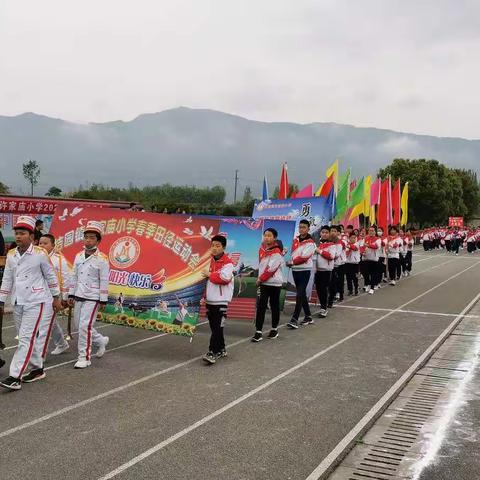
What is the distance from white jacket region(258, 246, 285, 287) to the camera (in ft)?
30.6

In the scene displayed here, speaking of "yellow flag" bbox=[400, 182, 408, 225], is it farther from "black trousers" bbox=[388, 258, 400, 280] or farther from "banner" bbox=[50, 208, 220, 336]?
"banner" bbox=[50, 208, 220, 336]

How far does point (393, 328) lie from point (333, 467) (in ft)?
20.3

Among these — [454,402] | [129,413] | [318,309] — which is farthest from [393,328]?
[129,413]

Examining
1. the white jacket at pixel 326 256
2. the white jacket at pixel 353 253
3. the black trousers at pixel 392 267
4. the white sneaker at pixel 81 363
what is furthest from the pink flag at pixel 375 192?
the white sneaker at pixel 81 363

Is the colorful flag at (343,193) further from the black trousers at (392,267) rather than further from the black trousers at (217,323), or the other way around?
the black trousers at (217,323)

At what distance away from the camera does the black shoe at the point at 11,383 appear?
632 cm

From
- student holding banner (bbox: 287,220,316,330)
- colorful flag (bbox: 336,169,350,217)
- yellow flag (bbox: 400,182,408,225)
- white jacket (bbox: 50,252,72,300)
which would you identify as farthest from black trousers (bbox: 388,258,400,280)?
white jacket (bbox: 50,252,72,300)

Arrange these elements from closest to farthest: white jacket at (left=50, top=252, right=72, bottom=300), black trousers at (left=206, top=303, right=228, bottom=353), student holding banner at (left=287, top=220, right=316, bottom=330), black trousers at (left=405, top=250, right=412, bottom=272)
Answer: black trousers at (left=206, top=303, right=228, bottom=353) → white jacket at (left=50, top=252, right=72, bottom=300) → student holding banner at (left=287, top=220, right=316, bottom=330) → black trousers at (left=405, top=250, right=412, bottom=272)

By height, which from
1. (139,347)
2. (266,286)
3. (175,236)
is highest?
(175,236)

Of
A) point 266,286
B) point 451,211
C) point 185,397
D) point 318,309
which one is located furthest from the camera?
point 451,211

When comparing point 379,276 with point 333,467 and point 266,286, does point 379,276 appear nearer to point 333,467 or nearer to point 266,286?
point 266,286

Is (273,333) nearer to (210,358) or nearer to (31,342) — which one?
(210,358)

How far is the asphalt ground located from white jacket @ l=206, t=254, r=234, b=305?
0.84m

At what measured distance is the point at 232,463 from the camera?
461 cm
